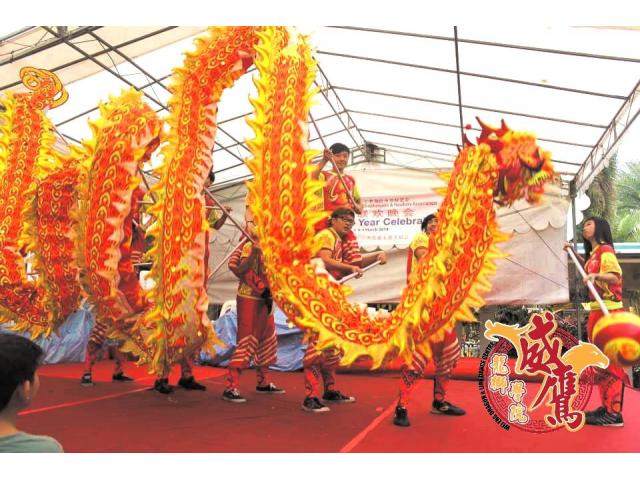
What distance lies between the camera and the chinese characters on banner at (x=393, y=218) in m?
7.17

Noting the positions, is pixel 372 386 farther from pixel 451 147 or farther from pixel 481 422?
pixel 451 147

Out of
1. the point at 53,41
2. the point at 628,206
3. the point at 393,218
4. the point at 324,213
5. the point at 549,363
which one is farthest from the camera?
the point at 628,206

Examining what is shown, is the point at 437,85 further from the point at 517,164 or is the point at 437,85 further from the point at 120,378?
the point at 120,378

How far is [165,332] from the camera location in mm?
2789

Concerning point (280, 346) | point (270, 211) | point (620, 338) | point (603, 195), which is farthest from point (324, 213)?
point (603, 195)

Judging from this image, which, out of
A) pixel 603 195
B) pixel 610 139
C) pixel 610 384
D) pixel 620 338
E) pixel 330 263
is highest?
pixel 603 195

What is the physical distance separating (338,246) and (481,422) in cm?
131

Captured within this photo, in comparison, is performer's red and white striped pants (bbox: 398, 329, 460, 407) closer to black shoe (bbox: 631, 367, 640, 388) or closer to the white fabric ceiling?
the white fabric ceiling

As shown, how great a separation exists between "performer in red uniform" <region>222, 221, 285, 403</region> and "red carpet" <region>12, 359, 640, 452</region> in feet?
0.78

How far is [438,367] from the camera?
3.37 m

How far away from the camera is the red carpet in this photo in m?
2.51

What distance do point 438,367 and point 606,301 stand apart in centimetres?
104

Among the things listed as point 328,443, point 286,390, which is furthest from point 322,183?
point 286,390

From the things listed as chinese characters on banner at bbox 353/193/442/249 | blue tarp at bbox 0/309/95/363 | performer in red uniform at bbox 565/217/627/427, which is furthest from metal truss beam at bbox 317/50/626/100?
blue tarp at bbox 0/309/95/363
